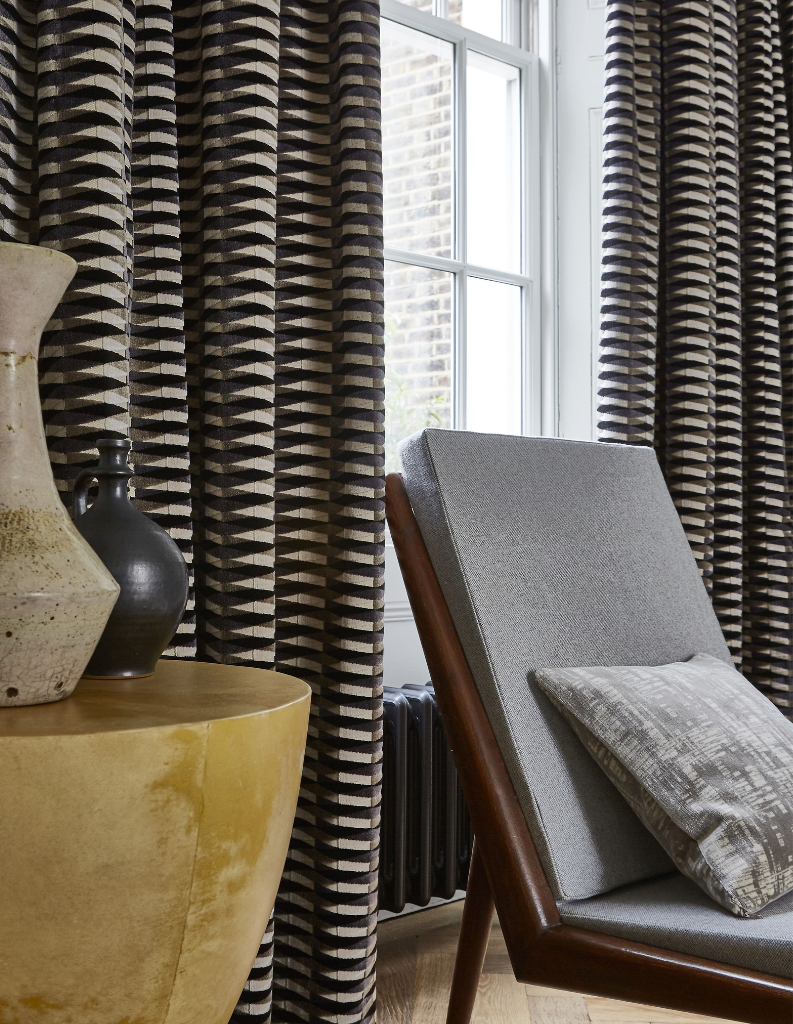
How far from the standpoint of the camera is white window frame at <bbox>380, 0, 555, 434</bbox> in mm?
2125

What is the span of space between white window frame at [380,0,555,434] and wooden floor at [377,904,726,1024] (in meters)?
1.08

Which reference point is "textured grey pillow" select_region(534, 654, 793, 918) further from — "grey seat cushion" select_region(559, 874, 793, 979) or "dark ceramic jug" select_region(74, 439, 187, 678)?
"dark ceramic jug" select_region(74, 439, 187, 678)

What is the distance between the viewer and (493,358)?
2236 millimetres

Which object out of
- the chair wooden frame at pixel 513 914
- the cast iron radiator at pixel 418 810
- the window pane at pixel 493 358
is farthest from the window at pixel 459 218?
the chair wooden frame at pixel 513 914

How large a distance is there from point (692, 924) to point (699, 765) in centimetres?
17

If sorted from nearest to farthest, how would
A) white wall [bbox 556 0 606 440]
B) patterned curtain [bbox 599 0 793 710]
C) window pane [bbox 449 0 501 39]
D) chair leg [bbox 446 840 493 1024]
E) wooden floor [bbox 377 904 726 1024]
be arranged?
chair leg [bbox 446 840 493 1024]
wooden floor [bbox 377 904 726 1024]
patterned curtain [bbox 599 0 793 710]
window pane [bbox 449 0 501 39]
white wall [bbox 556 0 606 440]

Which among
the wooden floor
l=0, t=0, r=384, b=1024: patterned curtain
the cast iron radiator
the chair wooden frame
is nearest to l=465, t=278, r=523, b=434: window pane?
the cast iron radiator

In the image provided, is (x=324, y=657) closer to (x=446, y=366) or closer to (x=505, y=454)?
(x=505, y=454)

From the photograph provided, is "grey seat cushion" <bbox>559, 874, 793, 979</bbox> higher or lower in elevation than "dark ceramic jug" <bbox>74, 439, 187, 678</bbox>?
lower

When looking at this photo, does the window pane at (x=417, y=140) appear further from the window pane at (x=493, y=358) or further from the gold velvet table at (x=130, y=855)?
the gold velvet table at (x=130, y=855)

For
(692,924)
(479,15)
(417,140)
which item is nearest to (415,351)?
(417,140)

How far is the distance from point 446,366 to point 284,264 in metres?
A: 0.82

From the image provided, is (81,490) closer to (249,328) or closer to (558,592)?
(249,328)

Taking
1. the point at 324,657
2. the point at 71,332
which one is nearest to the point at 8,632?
the point at 71,332
